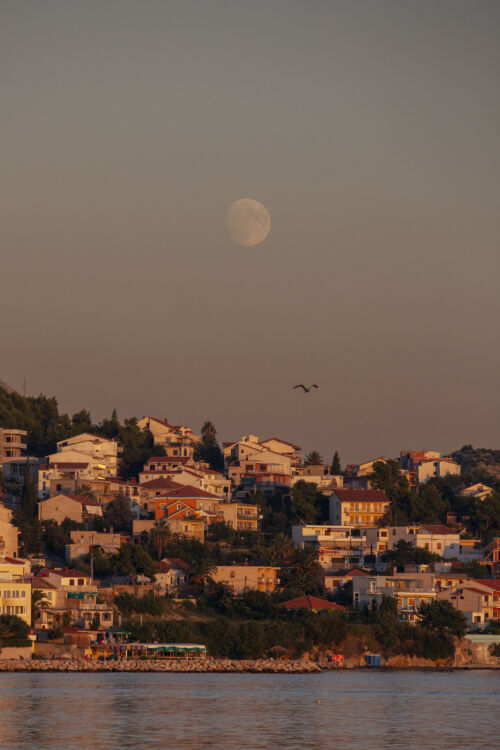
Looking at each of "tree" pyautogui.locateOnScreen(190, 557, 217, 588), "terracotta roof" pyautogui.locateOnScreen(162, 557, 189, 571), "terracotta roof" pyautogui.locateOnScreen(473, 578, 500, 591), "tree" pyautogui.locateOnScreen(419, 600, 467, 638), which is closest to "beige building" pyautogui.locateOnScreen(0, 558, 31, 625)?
"tree" pyautogui.locateOnScreen(190, 557, 217, 588)

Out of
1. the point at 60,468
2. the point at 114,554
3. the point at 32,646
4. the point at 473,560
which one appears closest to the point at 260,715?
the point at 32,646

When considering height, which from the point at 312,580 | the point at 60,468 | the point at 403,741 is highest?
the point at 60,468

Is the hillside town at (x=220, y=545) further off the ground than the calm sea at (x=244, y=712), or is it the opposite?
the hillside town at (x=220, y=545)

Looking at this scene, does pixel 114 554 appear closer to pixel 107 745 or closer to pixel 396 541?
pixel 396 541

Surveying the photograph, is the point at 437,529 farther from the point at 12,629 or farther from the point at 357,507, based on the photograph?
the point at 12,629

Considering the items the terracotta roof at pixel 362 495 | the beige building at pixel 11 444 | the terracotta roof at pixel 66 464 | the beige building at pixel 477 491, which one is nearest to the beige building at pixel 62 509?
the terracotta roof at pixel 66 464

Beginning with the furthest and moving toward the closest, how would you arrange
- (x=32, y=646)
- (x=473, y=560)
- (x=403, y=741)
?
(x=473, y=560), (x=32, y=646), (x=403, y=741)

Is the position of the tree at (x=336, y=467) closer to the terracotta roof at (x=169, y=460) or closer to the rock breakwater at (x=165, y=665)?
the terracotta roof at (x=169, y=460)
